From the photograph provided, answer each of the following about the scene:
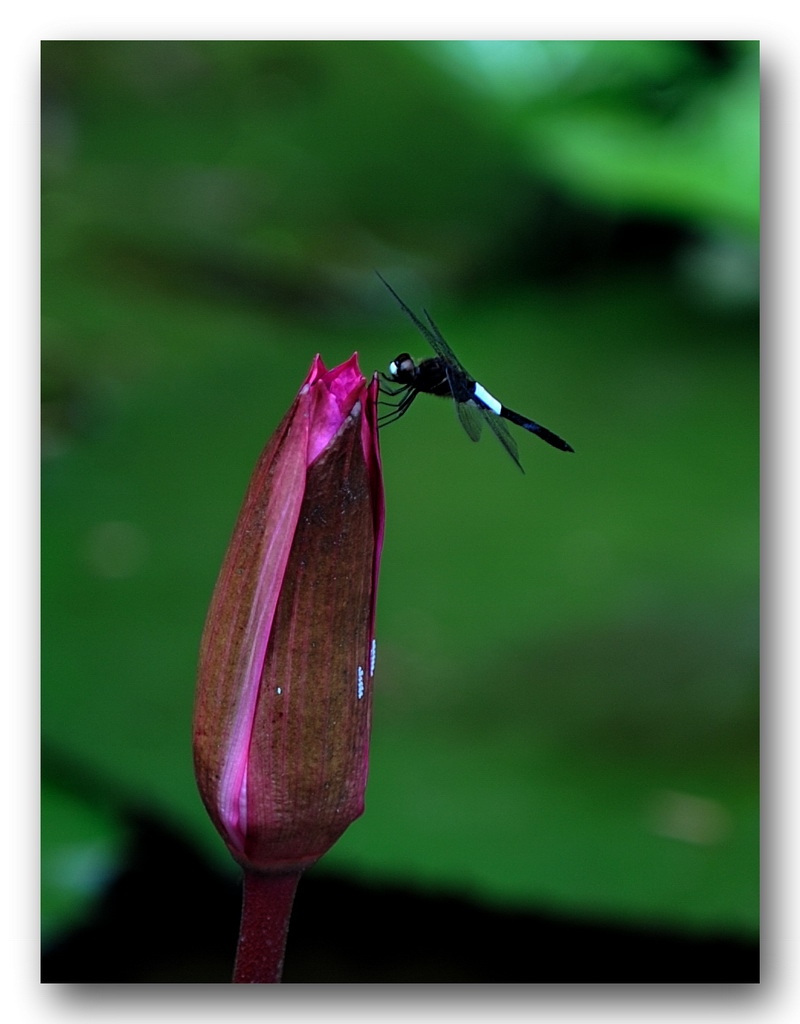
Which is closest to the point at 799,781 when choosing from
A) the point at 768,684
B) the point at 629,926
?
the point at 768,684

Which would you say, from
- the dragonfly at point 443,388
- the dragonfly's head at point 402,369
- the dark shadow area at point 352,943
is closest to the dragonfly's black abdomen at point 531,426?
the dragonfly at point 443,388

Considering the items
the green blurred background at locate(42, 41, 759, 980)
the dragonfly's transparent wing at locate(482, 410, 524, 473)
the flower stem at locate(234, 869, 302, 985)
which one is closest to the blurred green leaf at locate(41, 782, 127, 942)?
the green blurred background at locate(42, 41, 759, 980)

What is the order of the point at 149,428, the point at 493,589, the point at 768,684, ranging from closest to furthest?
the point at 768,684
the point at 493,589
the point at 149,428

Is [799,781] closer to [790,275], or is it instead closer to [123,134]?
[790,275]

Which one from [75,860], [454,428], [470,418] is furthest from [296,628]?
[454,428]

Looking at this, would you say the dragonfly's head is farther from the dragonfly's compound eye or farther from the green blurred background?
the green blurred background
